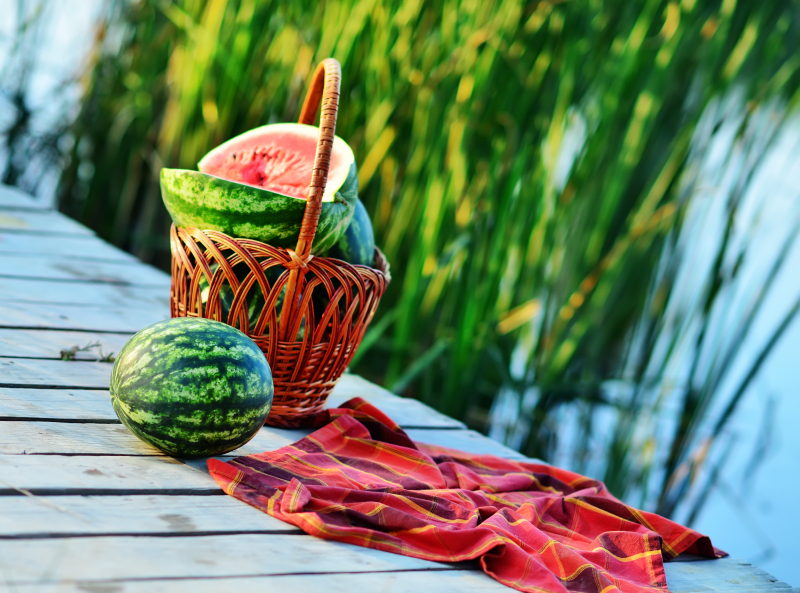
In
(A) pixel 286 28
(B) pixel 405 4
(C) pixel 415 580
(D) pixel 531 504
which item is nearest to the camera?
(C) pixel 415 580

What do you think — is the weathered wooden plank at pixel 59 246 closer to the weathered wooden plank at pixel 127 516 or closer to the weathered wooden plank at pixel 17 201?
the weathered wooden plank at pixel 17 201

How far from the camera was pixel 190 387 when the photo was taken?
100 centimetres

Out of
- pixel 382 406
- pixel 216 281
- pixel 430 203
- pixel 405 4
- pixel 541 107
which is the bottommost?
pixel 382 406

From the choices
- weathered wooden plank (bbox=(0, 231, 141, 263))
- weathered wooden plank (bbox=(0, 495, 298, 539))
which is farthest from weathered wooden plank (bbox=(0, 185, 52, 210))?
weathered wooden plank (bbox=(0, 495, 298, 539))

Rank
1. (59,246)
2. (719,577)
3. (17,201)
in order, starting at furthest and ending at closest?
(17,201) < (59,246) < (719,577)

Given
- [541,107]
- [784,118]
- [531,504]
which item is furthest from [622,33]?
[531,504]

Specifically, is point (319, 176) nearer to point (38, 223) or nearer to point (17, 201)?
point (38, 223)

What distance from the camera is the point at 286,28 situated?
93.8 inches

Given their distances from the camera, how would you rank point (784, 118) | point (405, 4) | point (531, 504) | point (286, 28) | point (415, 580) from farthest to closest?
point (286, 28)
point (405, 4)
point (784, 118)
point (531, 504)
point (415, 580)

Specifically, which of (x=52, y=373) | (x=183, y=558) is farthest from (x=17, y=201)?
(x=183, y=558)

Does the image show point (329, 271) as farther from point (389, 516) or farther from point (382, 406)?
point (382, 406)

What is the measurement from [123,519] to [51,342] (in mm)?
681

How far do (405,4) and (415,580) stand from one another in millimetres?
1657

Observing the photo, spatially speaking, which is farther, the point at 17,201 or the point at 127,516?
the point at 17,201
